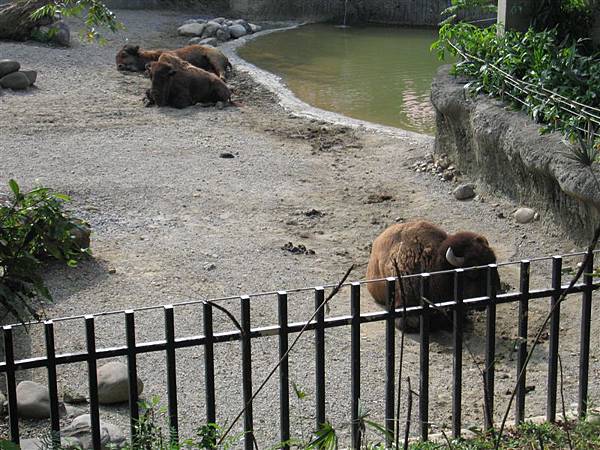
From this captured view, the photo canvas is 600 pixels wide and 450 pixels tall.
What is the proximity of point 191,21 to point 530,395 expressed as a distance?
2103 cm

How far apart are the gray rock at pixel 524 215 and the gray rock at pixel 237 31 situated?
16.4 metres

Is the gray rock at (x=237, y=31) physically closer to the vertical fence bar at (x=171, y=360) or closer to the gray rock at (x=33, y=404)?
the gray rock at (x=33, y=404)

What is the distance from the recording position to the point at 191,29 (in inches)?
1000

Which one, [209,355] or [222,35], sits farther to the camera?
[222,35]

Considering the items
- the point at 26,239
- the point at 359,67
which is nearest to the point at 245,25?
the point at 359,67

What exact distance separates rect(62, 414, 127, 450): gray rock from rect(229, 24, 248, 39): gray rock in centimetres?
2075

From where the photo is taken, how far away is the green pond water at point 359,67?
57.7 ft

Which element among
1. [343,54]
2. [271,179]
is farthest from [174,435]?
[343,54]

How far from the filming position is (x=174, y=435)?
14.5 ft

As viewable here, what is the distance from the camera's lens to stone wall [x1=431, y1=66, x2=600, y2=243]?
896cm

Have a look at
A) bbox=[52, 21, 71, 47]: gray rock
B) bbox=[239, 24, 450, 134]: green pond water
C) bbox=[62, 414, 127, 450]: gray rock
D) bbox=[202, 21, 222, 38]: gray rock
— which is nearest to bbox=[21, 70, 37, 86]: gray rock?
bbox=[52, 21, 71, 47]: gray rock

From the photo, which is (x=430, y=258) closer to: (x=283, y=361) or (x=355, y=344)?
(x=355, y=344)

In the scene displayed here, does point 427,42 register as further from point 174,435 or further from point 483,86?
point 174,435

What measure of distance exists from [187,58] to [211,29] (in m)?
6.39
